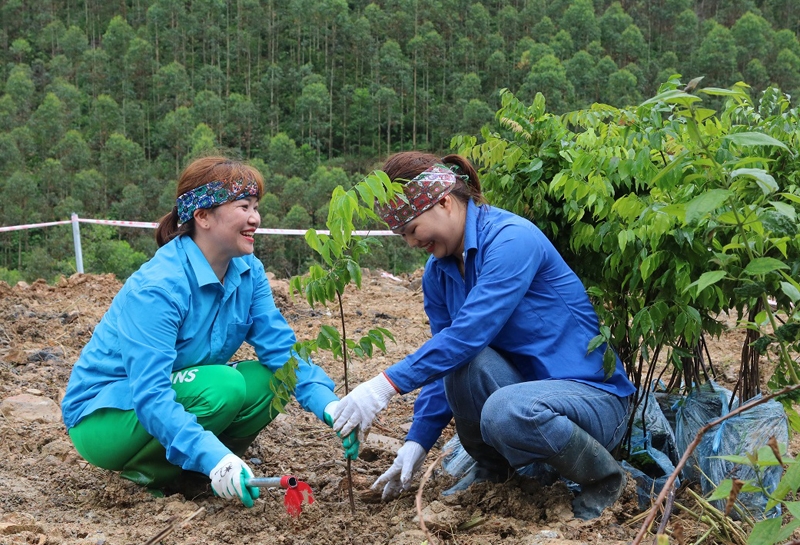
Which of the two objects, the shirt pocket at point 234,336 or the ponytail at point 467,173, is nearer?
the ponytail at point 467,173

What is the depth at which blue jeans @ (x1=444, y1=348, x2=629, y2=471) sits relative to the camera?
2242 mm

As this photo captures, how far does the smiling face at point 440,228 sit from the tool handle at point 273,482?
764mm

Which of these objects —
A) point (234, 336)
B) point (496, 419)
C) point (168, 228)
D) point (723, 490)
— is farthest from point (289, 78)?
point (723, 490)

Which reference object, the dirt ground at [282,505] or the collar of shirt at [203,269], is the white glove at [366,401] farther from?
Result: the collar of shirt at [203,269]

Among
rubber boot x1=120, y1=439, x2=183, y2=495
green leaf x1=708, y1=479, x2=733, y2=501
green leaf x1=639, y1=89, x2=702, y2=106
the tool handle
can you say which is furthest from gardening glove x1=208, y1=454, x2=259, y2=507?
green leaf x1=639, y1=89, x2=702, y2=106

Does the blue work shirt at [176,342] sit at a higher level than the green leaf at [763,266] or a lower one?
lower

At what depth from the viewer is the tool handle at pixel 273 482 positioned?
2174 millimetres

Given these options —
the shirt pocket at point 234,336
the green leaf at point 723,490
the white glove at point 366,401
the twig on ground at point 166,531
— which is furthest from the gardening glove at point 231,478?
the green leaf at point 723,490

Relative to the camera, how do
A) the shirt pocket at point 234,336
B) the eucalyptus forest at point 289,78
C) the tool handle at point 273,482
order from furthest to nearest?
the eucalyptus forest at point 289,78 → the shirt pocket at point 234,336 → the tool handle at point 273,482

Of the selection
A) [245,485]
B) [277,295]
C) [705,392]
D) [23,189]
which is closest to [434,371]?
[245,485]

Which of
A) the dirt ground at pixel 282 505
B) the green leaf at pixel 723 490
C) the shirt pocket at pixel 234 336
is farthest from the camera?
the shirt pocket at pixel 234 336

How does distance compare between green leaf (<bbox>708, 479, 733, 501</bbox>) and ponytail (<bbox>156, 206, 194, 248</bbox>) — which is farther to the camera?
ponytail (<bbox>156, 206, 194, 248</bbox>)

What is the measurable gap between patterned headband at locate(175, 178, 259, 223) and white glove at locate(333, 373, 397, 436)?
0.76m

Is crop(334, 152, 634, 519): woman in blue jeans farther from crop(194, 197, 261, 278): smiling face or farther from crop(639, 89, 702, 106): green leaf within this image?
crop(639, 89, 702, 106): green leaf
